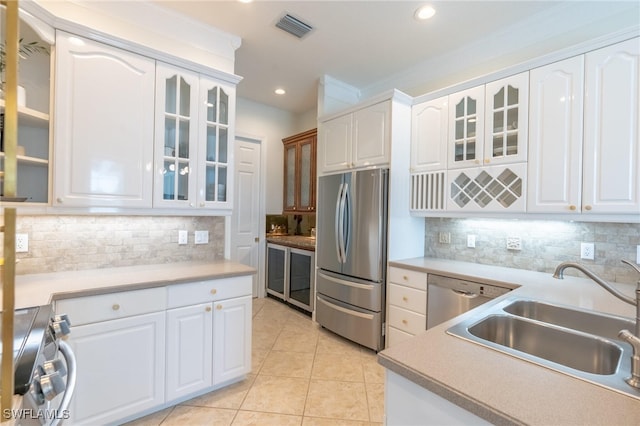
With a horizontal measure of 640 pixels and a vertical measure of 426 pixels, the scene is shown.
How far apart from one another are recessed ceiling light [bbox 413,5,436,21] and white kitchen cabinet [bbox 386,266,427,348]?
2.06m

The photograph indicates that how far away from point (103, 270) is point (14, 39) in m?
1.94

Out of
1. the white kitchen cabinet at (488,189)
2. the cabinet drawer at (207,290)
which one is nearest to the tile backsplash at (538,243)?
the white kitchen cabinet at (488,189)

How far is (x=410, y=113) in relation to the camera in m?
2.86

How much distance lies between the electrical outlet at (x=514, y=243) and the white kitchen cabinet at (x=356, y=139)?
4.03ft

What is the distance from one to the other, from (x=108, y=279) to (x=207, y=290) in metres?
0.57

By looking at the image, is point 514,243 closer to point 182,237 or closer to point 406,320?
point 406,320

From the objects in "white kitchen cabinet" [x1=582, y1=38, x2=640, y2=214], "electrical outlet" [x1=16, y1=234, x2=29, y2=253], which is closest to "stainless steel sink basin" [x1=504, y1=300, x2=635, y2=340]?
"white kitchen cabinet" [x1=582, y1=38, x2=640, y2=214]

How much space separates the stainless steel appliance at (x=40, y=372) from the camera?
2.12 feet

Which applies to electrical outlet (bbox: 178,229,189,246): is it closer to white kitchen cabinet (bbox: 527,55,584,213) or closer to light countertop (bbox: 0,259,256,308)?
light countertop (bbox: 0,259,256,308)

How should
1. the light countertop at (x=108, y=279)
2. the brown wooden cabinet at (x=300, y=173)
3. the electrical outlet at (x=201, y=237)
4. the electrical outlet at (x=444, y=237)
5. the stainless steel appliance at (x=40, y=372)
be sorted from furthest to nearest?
the brown wooden cabinet at (x=300, y=173) < the electrical outlet at (x=444, y=237) < the electrical outlet at (x=201, y=237) < the light countertop at (x=108, y=279) < the stainless steel appliance at (x=40, y=372)

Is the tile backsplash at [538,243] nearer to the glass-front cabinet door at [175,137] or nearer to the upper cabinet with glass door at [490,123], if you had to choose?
the upper cabinet with glass door at [490,123]

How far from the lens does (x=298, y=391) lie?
2.16 meters

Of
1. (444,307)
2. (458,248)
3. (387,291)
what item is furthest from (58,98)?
(458,248)

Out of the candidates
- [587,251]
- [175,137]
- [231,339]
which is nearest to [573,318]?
[587,251]
